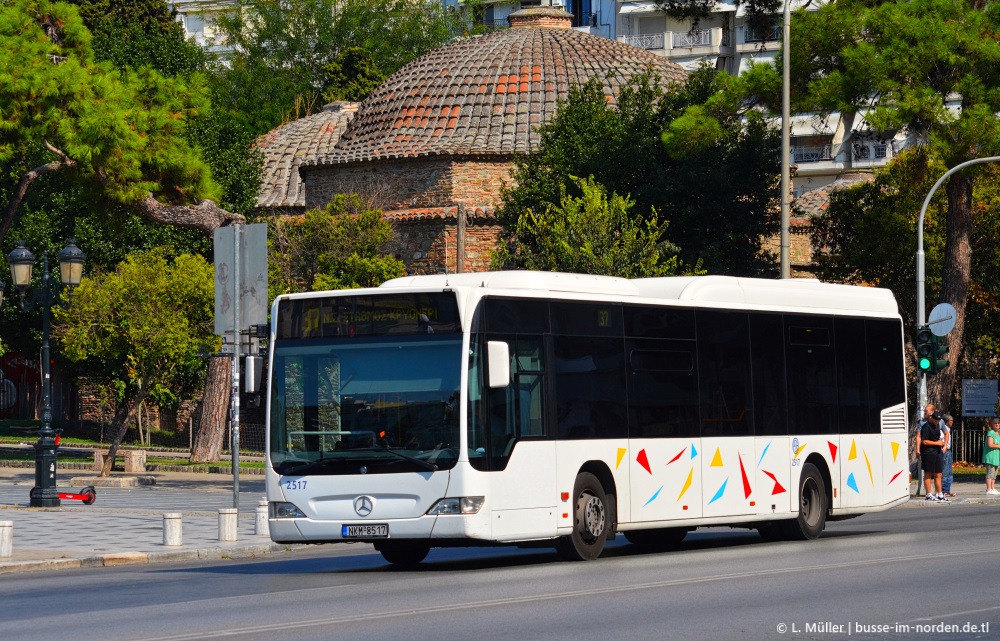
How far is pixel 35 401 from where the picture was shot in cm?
6038

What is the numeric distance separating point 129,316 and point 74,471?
4.38 m

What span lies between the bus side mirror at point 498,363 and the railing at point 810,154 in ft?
238

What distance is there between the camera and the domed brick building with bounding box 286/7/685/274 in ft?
147

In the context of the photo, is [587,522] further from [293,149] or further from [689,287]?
[293,149]

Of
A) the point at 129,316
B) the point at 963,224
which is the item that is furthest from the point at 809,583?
the point at 129,316

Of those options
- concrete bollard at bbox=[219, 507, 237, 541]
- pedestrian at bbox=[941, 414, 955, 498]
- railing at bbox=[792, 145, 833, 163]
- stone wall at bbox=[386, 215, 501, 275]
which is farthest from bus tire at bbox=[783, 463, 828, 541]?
railing at bbox=[792, 145, 833, 163]

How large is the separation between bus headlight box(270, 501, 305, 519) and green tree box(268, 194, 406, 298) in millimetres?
26183

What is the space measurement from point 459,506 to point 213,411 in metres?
25.0

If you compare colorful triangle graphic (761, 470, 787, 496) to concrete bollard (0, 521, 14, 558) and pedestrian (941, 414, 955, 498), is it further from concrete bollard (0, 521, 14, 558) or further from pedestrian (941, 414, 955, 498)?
pedestrian (941, 414, 955, 498)

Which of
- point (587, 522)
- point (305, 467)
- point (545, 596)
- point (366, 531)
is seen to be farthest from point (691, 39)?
point (545, 596)

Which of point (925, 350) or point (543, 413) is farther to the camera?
point (925, 350)

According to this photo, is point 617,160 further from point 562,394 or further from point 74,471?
point 562,394

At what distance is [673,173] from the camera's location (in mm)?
41375

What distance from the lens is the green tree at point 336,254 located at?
41094 millimetres
